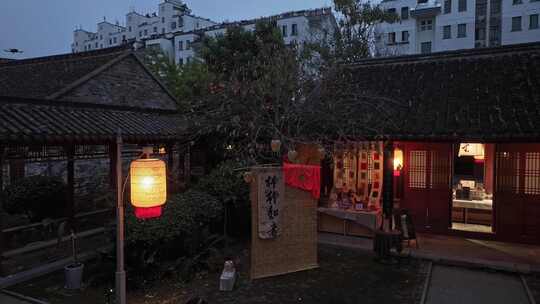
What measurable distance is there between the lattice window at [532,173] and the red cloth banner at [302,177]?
589cm

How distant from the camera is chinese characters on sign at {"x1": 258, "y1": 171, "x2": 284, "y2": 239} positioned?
7793 millimetres

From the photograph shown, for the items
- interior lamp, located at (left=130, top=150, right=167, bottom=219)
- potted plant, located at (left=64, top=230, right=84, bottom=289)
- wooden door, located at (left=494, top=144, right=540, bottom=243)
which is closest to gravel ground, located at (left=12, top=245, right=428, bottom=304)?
potted plant, located at (left=64, top=230, right=84, bottom=289)

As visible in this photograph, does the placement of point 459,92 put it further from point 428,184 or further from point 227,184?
point 227,184

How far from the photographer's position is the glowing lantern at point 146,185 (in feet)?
17.8

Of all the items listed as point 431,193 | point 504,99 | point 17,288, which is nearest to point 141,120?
point 17,288

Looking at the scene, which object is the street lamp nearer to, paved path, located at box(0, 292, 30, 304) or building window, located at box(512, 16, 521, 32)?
paved path, located at box(0, 292, 30, 304)

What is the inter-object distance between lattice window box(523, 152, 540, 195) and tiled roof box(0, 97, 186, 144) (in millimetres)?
10201

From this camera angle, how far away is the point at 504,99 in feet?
32.5

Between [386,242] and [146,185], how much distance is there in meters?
5.87

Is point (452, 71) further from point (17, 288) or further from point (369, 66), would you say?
point (17, 288)

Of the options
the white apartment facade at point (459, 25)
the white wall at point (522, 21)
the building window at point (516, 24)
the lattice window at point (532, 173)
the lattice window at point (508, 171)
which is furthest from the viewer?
the building window at point (516, 24)

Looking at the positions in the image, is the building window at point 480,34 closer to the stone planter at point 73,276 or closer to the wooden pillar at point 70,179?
the wooden pillar at point 70,179

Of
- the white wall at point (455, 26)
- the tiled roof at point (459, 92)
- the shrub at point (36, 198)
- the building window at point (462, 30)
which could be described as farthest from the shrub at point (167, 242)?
the building window at point (462, 30)

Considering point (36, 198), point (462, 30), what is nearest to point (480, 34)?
point (462, 30)
